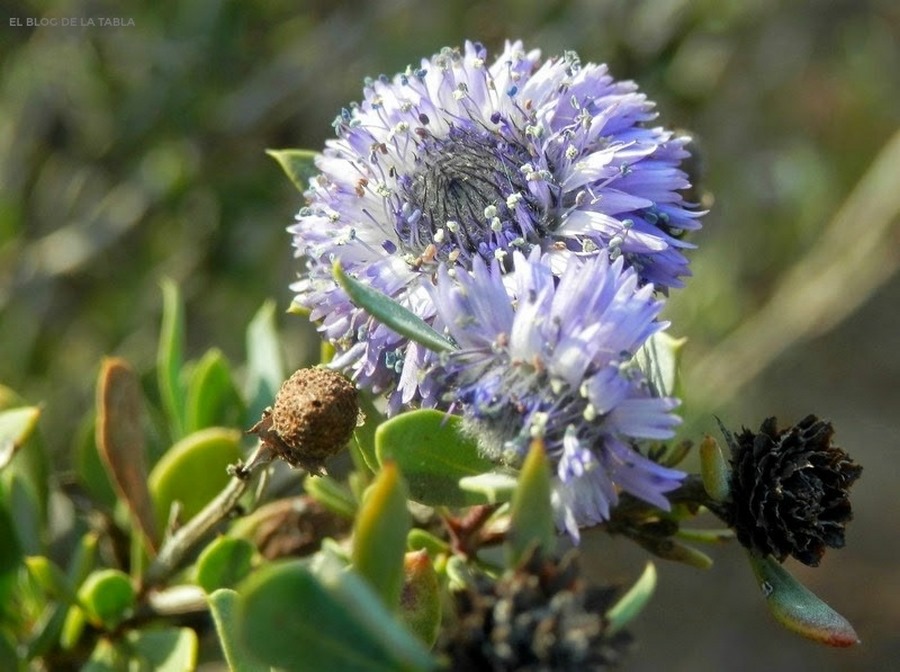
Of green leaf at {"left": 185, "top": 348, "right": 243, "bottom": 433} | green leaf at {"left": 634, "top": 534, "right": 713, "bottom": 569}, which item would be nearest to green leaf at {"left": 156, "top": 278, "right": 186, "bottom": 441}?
green leaf at {"left": 185, "top": 348, "right": 243, "bottom": 433}

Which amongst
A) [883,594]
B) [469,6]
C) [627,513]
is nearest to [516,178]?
[627,513]

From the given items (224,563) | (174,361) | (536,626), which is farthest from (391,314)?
(174,361)

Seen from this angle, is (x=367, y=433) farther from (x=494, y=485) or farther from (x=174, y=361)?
(x=174, y=361)

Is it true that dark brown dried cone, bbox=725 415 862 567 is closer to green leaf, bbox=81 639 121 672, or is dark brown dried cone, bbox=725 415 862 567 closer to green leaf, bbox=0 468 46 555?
green leaf, bbox=81 639 121 672

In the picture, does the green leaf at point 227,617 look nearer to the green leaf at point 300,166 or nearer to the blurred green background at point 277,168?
the green leaf at point 300,166

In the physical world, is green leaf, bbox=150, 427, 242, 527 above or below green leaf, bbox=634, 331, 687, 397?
below

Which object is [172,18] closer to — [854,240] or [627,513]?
[854,240]
